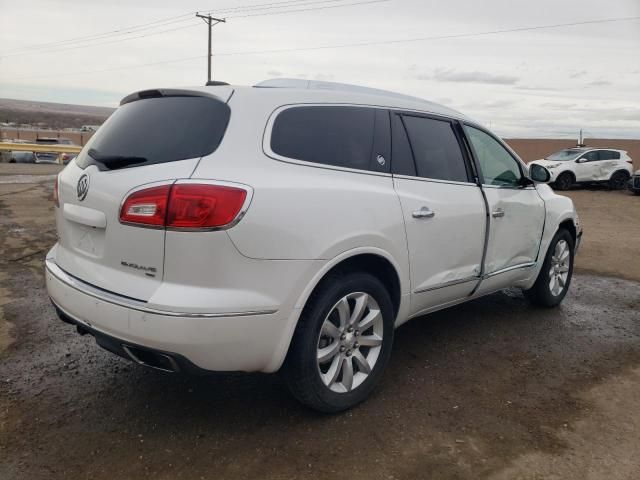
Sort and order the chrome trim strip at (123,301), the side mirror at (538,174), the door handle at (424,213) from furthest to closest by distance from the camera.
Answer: the side mirror at (538,174) < the door handle at (424,213) < the chrome trim strip at (123,301)

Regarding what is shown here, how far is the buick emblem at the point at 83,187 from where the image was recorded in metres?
2.86

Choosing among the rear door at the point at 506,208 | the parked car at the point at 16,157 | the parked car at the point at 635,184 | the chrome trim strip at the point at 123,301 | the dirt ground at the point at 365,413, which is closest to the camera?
the chrome trim strip at the point at 123,301

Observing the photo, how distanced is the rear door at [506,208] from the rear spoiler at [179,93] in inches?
79.3

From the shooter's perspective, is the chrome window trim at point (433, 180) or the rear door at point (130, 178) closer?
the rear door at point (130, 178)

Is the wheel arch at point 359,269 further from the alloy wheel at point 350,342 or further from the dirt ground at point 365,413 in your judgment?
the dirt ground at point 365,413

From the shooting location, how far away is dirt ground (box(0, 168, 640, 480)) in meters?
2.67

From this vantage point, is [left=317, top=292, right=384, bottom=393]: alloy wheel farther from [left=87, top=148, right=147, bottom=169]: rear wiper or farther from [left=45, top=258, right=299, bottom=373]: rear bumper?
[left=87, top=148, right=147, bottom=169]: rear wiper

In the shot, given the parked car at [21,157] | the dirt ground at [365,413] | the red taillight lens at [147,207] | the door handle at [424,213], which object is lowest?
the parked car at [21,157]

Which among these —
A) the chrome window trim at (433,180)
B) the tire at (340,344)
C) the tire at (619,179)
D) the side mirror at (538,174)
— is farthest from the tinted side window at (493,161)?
the tire at (619,179)

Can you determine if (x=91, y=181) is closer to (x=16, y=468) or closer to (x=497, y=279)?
(x=16, y=468)

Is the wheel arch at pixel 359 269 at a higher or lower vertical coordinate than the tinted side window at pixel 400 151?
lower

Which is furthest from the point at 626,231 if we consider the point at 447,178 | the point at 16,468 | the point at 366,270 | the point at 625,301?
the point at 16,468

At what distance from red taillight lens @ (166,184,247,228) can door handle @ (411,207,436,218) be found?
4.20 ft

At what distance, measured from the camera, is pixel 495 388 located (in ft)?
11.6
